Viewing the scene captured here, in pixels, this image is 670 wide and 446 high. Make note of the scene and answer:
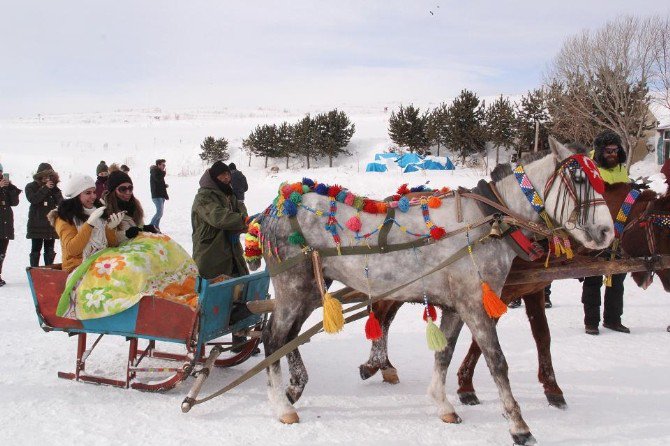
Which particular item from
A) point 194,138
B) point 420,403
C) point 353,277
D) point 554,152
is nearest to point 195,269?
point 353,277

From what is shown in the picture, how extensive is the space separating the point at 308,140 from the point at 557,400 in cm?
3252

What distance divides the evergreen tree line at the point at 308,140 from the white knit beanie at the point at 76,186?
30593 millimetres

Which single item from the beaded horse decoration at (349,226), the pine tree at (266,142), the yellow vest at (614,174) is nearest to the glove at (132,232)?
the beaded horse decoration at (349,226)

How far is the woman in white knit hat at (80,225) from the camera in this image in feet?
15.4

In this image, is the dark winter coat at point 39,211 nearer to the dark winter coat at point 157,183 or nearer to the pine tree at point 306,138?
the dark winter coat at point 157,183

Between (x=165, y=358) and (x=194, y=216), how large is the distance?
4.70 ft

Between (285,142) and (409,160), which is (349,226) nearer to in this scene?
(409,160)

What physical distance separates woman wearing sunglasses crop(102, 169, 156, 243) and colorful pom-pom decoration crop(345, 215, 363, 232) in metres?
2.07

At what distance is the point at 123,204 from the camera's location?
5223 millimetres

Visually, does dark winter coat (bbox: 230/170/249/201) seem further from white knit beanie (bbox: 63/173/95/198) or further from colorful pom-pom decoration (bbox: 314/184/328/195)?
colorful pom-pom decoration (bbox: 314/184/328/195)

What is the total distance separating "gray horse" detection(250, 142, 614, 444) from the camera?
3777 millimetres

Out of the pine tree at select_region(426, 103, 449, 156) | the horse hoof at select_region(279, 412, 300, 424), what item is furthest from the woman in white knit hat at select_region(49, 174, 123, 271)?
the pine tree at select_region(426, 103, 449, 156)

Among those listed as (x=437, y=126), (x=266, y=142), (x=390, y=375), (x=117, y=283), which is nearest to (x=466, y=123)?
(x=437, y=126)

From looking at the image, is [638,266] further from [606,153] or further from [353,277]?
[353,277]
